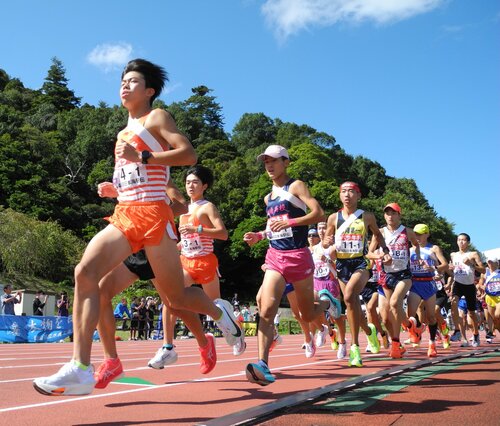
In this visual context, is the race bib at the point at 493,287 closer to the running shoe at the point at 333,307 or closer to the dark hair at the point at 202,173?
the running shoe at the point at 333,307

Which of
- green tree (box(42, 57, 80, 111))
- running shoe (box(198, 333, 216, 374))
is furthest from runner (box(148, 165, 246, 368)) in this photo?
green tree (box(42, 57, 80, 111))

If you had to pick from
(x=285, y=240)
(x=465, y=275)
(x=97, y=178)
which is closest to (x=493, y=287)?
(x=465, y=275)

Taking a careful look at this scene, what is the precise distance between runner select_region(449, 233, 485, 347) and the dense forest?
39090 mm

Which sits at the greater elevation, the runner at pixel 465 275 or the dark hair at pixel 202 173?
the dark hair at pixel 202 173

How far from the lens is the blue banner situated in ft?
61.5

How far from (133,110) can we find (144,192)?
76 cm

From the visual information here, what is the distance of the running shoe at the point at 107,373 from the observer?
4.44 meters

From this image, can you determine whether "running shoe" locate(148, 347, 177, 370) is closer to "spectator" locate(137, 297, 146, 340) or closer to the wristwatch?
the wristwatch

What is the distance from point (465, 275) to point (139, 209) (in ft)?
35.8

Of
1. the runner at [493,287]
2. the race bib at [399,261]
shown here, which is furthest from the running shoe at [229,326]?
the runner at [493,287]

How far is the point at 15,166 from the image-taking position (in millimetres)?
67562

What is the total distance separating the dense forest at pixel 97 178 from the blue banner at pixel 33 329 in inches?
1078

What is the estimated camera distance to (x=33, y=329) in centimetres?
1939

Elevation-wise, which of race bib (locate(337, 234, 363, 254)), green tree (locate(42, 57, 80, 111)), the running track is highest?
green tree (locate(42, 57, 80, 111))
